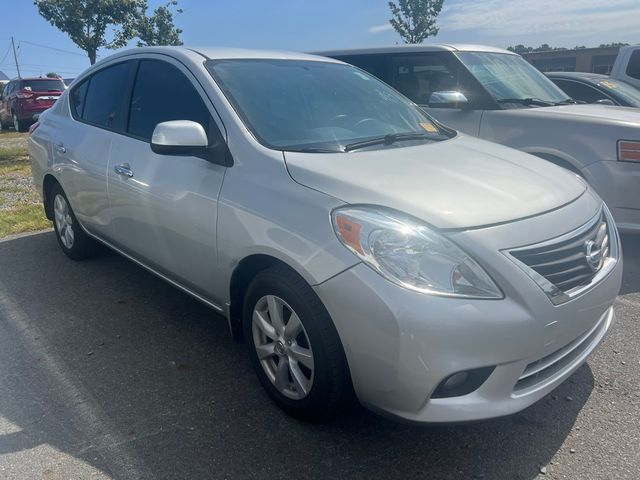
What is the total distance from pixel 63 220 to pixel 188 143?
2.60 metres

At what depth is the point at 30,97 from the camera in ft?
58.0

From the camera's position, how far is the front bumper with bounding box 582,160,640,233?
14.9 ft

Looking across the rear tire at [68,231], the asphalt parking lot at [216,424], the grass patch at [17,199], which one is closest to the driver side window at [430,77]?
the asphalt parking lot at [216,424]

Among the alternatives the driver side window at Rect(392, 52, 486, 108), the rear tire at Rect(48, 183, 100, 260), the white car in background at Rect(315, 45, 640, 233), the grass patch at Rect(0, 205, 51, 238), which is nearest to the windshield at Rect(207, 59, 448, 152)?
the white car in background at Rect(315, 45, 640, 233)

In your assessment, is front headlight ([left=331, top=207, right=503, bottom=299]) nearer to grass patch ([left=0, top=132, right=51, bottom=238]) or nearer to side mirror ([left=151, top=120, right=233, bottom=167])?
Answer: side mirror ([left=151, top=120, right=233, bottom=167])

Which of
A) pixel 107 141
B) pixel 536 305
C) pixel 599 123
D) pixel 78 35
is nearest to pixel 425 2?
pixel 78 35

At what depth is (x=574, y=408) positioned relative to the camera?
273 centimetres

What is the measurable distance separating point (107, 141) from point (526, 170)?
270 centimetres

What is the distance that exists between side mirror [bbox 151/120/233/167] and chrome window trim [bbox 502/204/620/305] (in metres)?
1.47

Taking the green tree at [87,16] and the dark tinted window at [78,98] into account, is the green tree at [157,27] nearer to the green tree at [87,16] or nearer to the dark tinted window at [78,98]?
the green tree at [87,16]

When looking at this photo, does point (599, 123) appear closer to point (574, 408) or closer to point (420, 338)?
point (574, 408)

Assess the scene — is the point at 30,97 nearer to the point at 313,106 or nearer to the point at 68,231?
the point at 68,231

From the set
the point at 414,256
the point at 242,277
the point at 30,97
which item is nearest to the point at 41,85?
the point at 30,97

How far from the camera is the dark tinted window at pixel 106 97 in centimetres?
394
